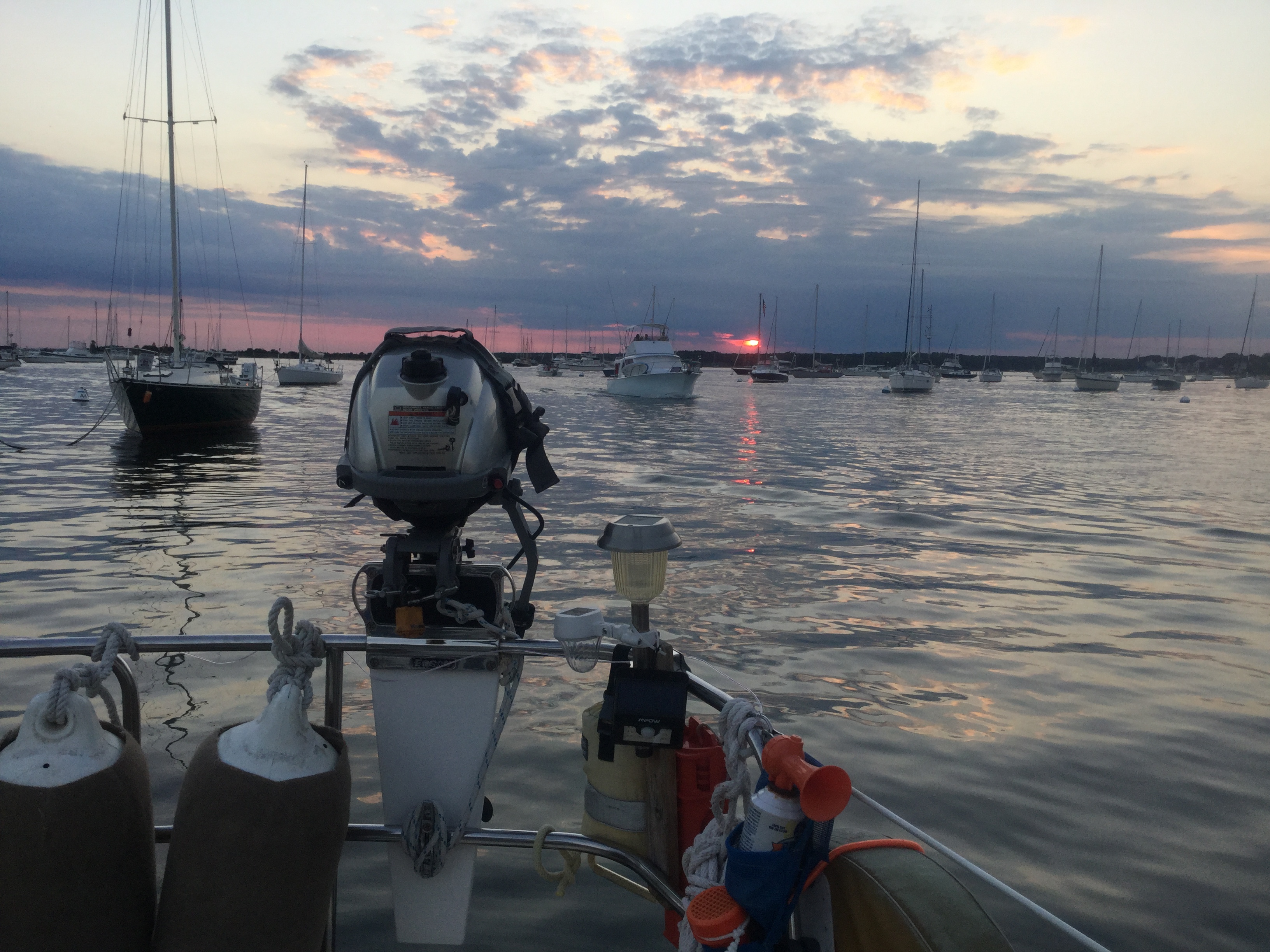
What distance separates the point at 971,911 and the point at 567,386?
79848mm

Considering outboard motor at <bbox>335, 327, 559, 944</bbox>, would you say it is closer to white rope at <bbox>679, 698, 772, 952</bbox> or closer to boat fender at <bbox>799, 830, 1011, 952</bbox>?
white rope at <bbox>679, 698, 772, 952</bbox>

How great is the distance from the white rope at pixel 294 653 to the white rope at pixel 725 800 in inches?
34.5

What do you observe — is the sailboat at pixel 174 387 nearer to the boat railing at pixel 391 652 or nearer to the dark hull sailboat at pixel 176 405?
the dark hull sailboat at pixel 176 405

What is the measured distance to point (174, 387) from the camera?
2350 cm

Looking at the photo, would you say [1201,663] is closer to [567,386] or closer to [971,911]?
[971,911]

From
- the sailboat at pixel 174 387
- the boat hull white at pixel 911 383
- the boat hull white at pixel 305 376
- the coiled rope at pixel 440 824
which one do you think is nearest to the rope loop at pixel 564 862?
the coiled rope at pixel 440 824

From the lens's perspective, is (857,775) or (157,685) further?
(157,685)

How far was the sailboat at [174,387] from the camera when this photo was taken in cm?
2317

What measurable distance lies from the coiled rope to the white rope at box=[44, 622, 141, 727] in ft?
2.62

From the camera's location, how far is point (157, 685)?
595cm

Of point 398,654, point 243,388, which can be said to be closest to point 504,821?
point 398,654

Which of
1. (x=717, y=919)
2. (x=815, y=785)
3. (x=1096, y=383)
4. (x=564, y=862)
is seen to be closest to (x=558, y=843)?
(x=564, y=862)

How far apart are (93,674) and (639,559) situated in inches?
48.3

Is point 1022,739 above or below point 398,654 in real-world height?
below
